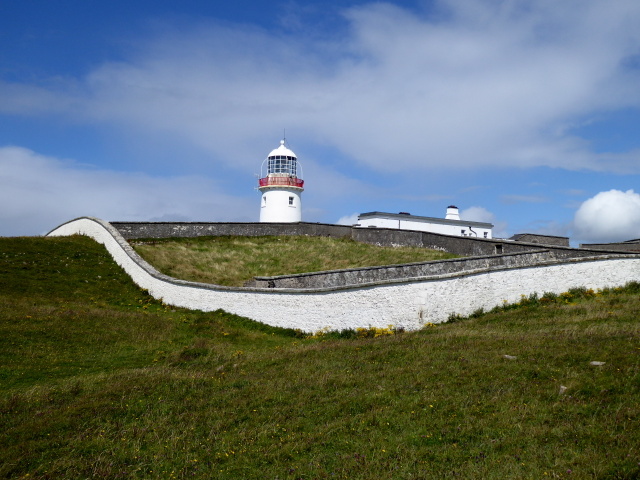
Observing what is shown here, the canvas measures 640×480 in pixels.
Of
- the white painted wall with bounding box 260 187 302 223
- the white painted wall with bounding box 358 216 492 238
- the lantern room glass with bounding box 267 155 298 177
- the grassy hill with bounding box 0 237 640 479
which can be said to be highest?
the lantern room glass with bounding box 267 155 298 177

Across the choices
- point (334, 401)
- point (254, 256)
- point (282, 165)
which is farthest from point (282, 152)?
point (334, 401)

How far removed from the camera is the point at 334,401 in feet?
30.6

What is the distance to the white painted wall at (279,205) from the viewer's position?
1805 inches

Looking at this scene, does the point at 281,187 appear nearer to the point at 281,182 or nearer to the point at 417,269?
the point at 281,182

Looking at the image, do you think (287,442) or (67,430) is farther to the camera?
(67,430)

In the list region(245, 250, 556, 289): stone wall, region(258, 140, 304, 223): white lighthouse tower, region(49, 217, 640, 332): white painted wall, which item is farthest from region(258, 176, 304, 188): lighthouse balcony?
region(245, 250, 556, 289): stone wall

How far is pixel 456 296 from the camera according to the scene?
55.5 feet

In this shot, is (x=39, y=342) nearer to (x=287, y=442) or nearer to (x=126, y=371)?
(x=126, y=371)

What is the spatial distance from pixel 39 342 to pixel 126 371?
12.6 feet

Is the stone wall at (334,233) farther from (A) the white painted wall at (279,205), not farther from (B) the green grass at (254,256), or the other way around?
(A) the white painted wall at (279,205)

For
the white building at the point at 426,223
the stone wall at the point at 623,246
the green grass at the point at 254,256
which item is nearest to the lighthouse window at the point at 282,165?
the white building at the point at 426,223

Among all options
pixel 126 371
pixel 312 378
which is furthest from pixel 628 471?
pixel 126 371

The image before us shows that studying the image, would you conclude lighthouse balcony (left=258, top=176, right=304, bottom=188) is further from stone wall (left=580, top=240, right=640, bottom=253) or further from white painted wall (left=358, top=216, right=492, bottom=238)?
stone wall (left=580, top=240, right=640, bottom=253)

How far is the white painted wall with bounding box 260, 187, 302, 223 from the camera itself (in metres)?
45.8
